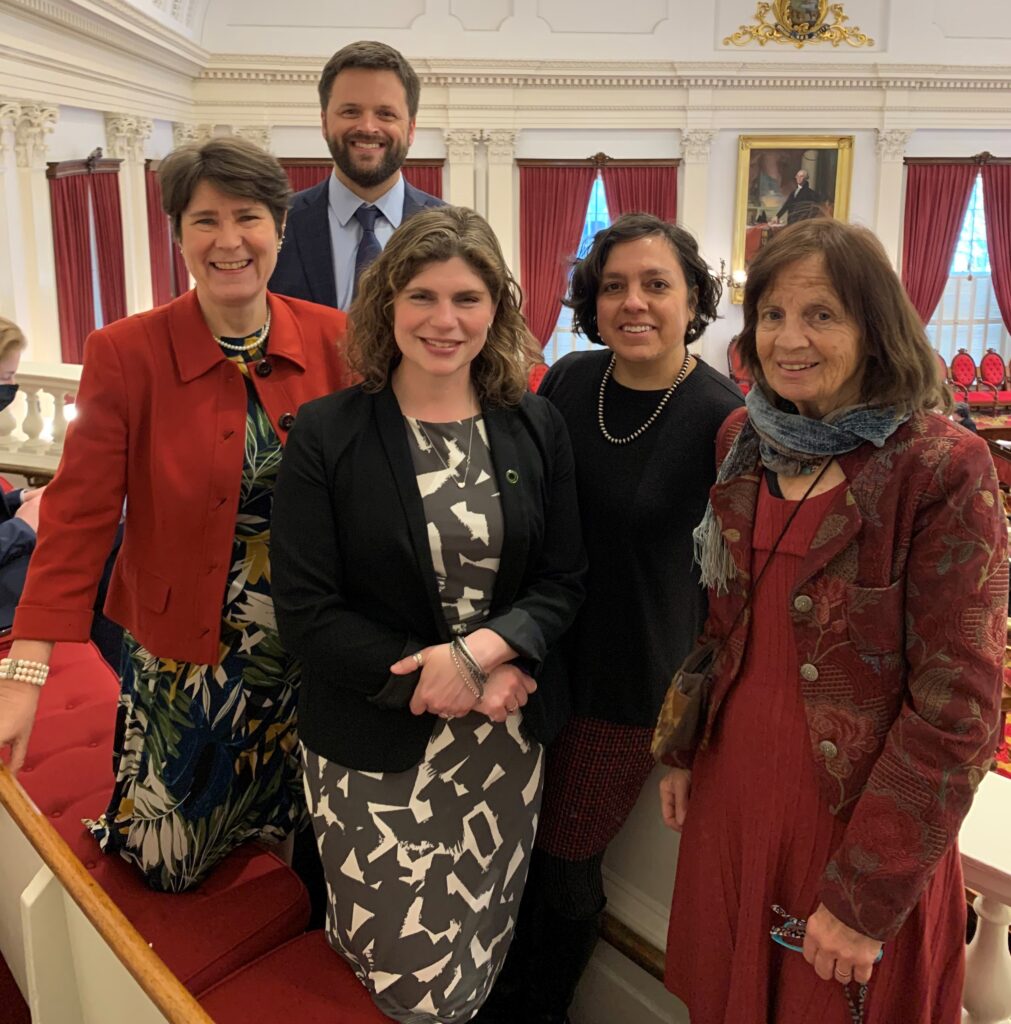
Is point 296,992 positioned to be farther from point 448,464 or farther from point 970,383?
point 970,383

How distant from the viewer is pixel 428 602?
1.74 meters

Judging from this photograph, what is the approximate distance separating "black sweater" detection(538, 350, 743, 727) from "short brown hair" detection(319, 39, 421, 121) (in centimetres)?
145

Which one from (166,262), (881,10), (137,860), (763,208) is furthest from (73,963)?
(881,10)

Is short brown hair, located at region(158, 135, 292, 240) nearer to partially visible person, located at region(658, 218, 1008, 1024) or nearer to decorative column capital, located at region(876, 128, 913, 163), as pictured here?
partially visible person, located at region(658, 218, 1008, 1024)

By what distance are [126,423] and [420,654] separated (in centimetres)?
80

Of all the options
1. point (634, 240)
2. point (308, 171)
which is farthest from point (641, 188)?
point (634, 240)

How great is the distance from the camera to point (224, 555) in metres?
1.96

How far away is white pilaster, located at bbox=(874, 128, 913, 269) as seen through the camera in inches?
539

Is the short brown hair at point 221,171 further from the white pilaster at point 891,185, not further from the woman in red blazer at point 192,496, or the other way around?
the white pilaster at point 891,185

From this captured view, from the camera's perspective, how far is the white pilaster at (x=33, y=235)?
827 cm

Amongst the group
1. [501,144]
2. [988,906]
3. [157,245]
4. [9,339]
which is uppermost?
[501,144]

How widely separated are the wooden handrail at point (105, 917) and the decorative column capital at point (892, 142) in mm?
14705

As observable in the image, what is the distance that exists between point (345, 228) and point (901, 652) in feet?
7.01

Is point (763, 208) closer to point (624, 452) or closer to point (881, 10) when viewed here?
point (881, 10)
